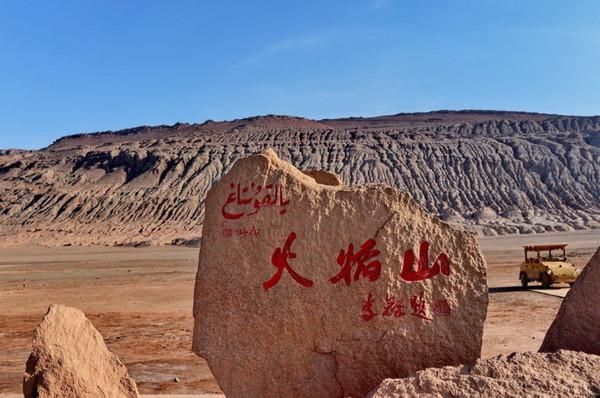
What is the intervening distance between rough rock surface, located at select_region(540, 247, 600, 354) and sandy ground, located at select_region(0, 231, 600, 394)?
5322 mm

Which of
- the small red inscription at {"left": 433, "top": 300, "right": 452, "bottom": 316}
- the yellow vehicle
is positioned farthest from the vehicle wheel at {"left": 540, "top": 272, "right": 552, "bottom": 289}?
the small red inscription at {"left": 433, "top": 300, "right": 452, "bottom": 316}

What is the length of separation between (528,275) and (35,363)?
54.2 feet

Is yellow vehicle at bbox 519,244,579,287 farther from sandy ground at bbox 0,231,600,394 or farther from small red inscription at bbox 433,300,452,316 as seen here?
small red inscription at bbox 433,300,452,316

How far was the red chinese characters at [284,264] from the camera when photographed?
5.84m

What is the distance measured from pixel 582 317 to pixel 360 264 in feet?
6.05

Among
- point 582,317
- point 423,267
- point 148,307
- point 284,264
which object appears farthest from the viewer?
point 148,307

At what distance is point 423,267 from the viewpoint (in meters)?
5.75

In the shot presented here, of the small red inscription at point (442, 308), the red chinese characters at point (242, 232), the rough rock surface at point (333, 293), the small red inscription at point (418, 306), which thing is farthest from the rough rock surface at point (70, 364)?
the small red inscription at point (442, 308)

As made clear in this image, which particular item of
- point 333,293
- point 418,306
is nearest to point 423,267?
point 418,306

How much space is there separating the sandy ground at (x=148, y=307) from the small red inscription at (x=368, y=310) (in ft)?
14.8

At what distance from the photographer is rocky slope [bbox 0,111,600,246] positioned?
192 ft

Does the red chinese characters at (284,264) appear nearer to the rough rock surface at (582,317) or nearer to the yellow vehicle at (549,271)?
the rough rock surface at (582,317)

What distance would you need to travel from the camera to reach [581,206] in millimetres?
61000

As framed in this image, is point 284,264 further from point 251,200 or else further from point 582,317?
point 582,317
